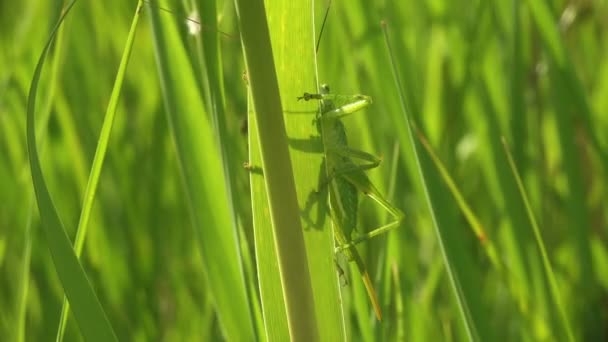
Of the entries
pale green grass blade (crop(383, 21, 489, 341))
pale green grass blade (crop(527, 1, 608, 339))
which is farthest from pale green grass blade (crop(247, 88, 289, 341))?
pale green grass blade (crop(527, 1, 608, 339))

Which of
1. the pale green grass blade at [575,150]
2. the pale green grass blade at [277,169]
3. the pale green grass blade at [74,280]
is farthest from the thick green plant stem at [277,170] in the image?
the pale green grass blade at [575,150]

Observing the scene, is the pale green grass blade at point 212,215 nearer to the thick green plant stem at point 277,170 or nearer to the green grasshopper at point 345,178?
the green grasshopper at point 345,178

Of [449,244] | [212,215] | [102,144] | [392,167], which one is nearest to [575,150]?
[392,167]

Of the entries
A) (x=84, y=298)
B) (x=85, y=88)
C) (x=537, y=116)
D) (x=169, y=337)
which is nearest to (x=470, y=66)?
(x=537, y=116)

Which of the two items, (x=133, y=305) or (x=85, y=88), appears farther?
(x=85, y=88)

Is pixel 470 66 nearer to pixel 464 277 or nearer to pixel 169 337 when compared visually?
pixel 464 277

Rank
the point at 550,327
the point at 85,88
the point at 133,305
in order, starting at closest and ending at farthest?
the point at 550,327 → the point at 133,305 → the point at 85,88
